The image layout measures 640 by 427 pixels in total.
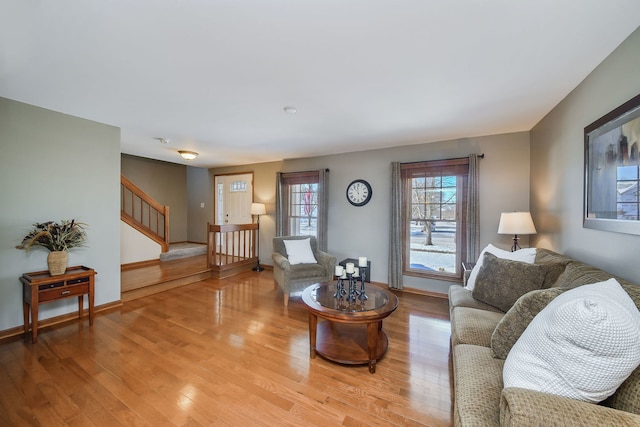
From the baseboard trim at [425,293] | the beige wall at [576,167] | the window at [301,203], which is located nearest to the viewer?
the beige wall at [576,167]

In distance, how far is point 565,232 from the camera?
2.33 meters

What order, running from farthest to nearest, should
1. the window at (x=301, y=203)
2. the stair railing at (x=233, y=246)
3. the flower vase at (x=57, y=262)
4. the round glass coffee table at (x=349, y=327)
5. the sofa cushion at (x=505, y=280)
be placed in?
the window at (x=301, y=203), the stair railing at (x=233, y=246), the flower vase at (x=57, y=262), the round glass coffee table at (x=349, y=327), the sofa cushion at (x=505, y=280)

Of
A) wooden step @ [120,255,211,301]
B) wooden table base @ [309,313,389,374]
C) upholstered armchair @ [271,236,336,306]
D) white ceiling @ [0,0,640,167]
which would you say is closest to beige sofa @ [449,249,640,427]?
wooden table base @ [309,313,389,374]

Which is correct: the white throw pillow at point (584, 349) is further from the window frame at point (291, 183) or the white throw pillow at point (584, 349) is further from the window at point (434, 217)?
the window frame at point (291, 183)

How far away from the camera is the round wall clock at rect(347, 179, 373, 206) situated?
4367 millimetres

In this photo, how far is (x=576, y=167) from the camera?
84.0 inches

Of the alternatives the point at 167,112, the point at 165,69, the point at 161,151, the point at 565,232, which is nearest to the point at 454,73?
the point at 565,232

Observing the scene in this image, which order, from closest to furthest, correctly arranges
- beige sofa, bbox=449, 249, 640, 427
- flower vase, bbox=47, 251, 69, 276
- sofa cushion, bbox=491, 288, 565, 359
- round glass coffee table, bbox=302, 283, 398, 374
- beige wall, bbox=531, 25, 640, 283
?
beige sofa, bbox=449, 249, 640, 427 < sofa cushion, bbox=491, 288, 565, 359 < beige wall, bbox=531, 25, 640, 283 < round glass coffee table, bbox=302, 283, 398, 374 < flower vase, bbox=47, 251, 69, 276

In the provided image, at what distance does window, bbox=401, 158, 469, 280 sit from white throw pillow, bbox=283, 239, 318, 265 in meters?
1.56

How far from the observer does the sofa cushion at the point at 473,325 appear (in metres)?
1.63

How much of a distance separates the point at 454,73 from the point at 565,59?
2.35 feet

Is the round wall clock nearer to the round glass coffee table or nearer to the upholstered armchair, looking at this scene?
the upholstered armchair

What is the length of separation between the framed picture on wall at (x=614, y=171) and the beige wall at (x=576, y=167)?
83 millimetres

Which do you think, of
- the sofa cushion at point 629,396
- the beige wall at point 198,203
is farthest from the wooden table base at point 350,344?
the beige wall at point 198,203
